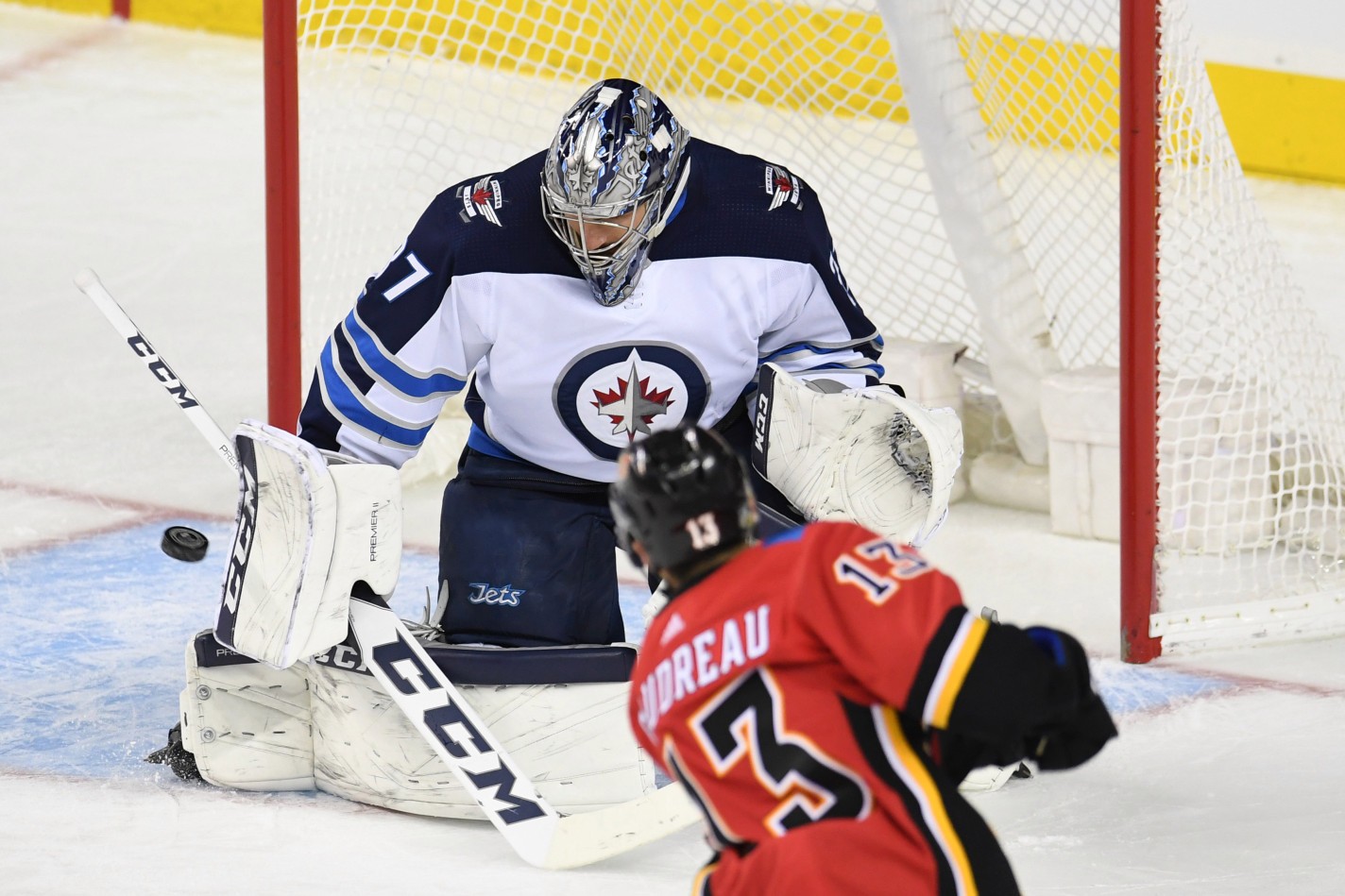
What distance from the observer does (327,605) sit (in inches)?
95.8

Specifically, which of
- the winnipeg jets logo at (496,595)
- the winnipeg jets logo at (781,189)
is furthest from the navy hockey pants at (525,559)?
the winnipeg jets logo at (781,189)

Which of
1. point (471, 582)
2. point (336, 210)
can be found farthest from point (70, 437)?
point (471, 582)

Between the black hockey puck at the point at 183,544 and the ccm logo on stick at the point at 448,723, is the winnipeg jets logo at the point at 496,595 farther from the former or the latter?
the black hockey puck at the point at 183,544

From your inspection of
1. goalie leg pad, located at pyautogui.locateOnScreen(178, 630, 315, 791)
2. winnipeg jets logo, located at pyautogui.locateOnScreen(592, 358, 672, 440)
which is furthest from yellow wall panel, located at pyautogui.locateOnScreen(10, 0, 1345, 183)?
goalie leg pad, located at pyautogui.locateOnScreen(178, 630, 315, 791)

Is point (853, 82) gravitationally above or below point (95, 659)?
above

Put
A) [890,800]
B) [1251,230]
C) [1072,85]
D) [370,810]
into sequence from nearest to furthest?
[890,800] < [370,810] < [1251,230] < [1072,85]

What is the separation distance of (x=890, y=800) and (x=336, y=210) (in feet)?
10.5

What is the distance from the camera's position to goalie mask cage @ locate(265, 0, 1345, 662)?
3.18m

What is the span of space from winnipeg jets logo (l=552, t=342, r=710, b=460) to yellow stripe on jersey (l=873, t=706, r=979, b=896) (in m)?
1.21

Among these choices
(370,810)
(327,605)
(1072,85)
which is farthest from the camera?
(1072,85)

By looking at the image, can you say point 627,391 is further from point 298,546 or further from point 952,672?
point 952,672

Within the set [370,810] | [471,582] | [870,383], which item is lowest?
[370,810]

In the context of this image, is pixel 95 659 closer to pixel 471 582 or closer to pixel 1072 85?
pixel 471 582

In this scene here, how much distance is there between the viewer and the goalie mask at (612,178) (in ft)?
7.96
